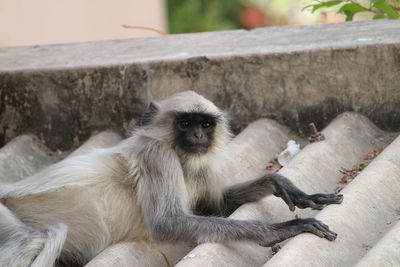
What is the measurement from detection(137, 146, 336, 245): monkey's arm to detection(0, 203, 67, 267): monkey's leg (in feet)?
1.52

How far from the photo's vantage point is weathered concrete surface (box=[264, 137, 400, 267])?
12.8ft

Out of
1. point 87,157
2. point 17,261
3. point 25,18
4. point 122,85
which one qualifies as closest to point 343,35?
point 122,85

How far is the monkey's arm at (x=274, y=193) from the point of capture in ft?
14.9

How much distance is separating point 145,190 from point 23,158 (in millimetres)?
1270

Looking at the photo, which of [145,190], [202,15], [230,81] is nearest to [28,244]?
[145,190]

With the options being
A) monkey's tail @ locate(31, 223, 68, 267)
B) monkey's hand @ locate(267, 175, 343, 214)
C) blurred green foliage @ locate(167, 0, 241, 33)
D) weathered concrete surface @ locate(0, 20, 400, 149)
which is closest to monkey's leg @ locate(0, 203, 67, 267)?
monkey's tail @ locate(31, 223, 68, 267)

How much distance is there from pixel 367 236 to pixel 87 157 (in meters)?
1.59

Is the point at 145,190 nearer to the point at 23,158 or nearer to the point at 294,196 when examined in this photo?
the point at 294,196

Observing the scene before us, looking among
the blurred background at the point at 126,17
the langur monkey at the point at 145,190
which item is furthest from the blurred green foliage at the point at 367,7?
the langur monkey at the point at 145,190

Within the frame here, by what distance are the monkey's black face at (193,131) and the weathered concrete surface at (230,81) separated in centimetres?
98

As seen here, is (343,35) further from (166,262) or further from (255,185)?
(166,262)

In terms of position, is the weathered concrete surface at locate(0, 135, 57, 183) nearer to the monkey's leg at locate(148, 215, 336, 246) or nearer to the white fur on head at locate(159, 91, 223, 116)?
the white fur on head at locate(159, 91, 223, 116)

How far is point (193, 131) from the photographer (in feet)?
15.8

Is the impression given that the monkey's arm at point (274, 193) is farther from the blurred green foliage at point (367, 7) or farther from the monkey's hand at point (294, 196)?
the blurred green foliage at point (367, 7)
